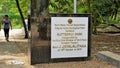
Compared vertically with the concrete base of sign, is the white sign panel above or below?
above

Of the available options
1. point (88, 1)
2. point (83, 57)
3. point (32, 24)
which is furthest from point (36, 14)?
point (88, 1)

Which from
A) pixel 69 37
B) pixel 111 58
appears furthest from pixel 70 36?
pixel 111 58

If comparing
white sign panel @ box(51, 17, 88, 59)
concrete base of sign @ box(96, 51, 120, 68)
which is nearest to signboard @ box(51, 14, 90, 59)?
white sign panel @ box(51, 17, 88, 59)

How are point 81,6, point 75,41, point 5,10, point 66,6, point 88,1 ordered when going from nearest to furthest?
point 75,41 < point 88,1 < point 81,6 < point 66,6 < point 5,10

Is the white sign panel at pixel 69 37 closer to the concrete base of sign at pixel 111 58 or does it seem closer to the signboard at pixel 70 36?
the signboard at pixel 70 36

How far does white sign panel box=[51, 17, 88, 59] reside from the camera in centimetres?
1049

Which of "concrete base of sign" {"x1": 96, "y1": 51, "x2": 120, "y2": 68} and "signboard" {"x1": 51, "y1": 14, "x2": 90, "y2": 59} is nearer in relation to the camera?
"concrete base of sign" {"x1": 96, "y1": 51, "x2": 120, "y2": 68}

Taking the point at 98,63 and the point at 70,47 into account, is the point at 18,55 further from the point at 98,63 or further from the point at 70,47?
the point at 98,63

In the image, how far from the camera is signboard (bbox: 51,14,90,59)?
10492mm

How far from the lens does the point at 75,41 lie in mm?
10805

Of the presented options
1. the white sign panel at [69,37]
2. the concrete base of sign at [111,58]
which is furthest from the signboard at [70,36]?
the concrete base of sign at [111,58]

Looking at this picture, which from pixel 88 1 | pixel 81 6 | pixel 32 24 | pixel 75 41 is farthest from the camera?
pixel 81 6

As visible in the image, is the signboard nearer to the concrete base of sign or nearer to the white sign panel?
the white sign panel

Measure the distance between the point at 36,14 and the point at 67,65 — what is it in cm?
193
